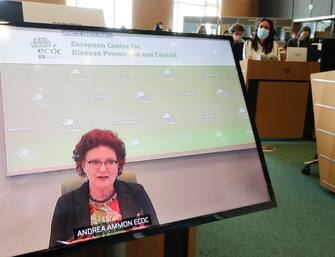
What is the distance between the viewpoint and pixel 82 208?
0.54 metres

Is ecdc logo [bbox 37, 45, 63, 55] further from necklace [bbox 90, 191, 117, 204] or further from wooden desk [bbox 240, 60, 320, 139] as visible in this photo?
wooden desk [bbox 240, 60, 320, 139]

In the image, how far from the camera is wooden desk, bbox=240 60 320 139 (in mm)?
3713

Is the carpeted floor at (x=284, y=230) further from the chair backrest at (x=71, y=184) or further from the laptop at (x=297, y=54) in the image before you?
the laptop at (x=297, y=54)

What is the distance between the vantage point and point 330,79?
224 centimetres

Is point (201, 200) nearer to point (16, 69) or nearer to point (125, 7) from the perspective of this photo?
point (16, 69)

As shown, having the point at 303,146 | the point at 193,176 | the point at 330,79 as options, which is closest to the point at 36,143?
the point at 193,176

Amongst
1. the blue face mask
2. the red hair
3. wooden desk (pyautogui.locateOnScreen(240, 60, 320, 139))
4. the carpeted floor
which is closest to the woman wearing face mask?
the blue face mask

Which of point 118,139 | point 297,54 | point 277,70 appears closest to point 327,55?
point 277,70

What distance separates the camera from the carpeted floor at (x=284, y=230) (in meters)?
1.71

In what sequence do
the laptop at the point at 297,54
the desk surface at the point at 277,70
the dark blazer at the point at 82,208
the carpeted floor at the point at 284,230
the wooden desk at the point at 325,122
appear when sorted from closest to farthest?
the dark blazer at the point at 82,208 < the carpeted floor at the point at 284,230 < the wooden desk at the point at 325,122 < the desk surface at the point at 277,70 < the laptop at the point at 297,54

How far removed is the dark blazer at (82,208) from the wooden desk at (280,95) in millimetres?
3277

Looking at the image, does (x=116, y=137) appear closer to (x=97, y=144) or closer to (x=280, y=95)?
(x=97, y=144)

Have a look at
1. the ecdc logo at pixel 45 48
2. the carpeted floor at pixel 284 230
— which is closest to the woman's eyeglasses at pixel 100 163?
the ecdc logo at pixel 45 48

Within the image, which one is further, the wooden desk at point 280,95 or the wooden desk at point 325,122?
the wooden desk at point 280,95
